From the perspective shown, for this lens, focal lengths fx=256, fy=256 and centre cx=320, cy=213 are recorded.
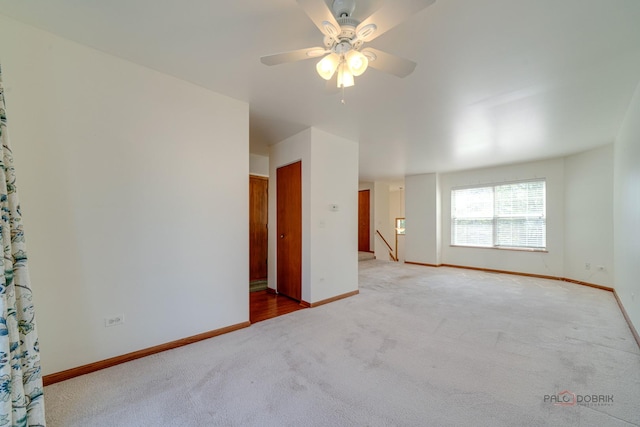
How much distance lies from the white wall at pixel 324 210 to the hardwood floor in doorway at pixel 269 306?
24 cm

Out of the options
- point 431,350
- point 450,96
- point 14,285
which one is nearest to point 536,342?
point 431,350

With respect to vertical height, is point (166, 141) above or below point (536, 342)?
above

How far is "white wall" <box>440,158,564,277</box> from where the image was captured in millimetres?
5227

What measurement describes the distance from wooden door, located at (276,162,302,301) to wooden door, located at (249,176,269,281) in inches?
34.2

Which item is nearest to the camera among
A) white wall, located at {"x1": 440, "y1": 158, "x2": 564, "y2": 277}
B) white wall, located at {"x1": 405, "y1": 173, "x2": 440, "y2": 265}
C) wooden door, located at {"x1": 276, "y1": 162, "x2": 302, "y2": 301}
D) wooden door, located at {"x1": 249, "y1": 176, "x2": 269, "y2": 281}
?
wooden door, located at {"x1": 276, "y1": 162, "x2": 302, "y2": 301}

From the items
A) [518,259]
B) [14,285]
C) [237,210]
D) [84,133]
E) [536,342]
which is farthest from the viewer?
[518,259]

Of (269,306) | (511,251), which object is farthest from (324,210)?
(511,251)

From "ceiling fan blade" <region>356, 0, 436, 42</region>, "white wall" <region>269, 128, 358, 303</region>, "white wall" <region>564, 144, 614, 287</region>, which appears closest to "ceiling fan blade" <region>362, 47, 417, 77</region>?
"ceiling fan blade" <region>356, 0, 436, 42</region>

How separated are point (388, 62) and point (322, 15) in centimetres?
51

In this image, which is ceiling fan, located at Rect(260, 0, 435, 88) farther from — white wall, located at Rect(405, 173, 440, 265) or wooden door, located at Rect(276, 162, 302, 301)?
white wall, located at Rect(405, 173, 440, 265)

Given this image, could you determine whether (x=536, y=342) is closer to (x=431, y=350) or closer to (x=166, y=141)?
(x=431, y=350)

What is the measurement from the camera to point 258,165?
520 cm

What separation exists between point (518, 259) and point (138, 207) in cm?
706

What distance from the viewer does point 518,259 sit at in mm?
5723
